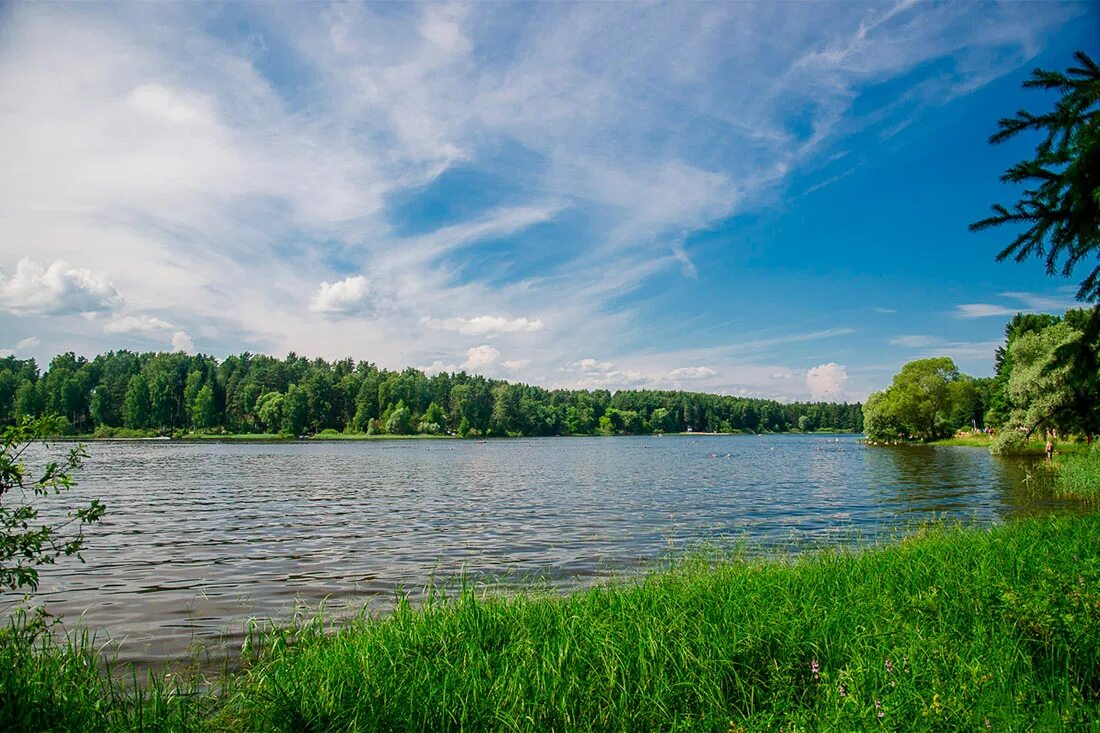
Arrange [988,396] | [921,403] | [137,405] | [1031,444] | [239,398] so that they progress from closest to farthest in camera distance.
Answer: [1031,444], [921,403], [988,396], [137,405], [239,398]

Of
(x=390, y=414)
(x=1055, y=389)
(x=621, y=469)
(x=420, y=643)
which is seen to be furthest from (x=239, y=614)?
(x=390, y=414)

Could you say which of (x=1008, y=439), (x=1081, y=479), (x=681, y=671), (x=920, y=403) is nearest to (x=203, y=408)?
(x=920, y=403)

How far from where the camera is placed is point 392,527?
22.6m

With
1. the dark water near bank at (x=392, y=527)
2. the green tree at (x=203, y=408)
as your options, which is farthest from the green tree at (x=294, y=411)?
the dark water near bank at (x=392, y=527)

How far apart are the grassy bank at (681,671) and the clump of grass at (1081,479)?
24.1 metres

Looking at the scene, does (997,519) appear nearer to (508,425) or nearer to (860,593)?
(860,593)

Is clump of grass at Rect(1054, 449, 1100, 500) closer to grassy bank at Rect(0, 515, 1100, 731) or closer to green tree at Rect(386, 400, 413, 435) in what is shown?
grassy bank at Rect(0, 515, 1100, 731)

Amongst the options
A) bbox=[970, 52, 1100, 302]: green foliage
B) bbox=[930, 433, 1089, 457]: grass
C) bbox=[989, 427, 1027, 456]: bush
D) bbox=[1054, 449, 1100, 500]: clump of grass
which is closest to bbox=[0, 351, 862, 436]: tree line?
bbox=[930, 433, 1089, 457]: grass

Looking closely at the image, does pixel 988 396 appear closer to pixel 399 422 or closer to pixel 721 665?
pixel 399 422

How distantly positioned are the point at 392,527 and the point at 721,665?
1851cm

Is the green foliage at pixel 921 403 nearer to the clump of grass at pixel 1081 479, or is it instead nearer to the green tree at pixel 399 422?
the clump of grass at pixel 1081 479

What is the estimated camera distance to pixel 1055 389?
46.9m

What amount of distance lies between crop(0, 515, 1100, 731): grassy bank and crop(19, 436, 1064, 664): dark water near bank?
4829 millimetres

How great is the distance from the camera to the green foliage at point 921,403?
9181 centimetres
